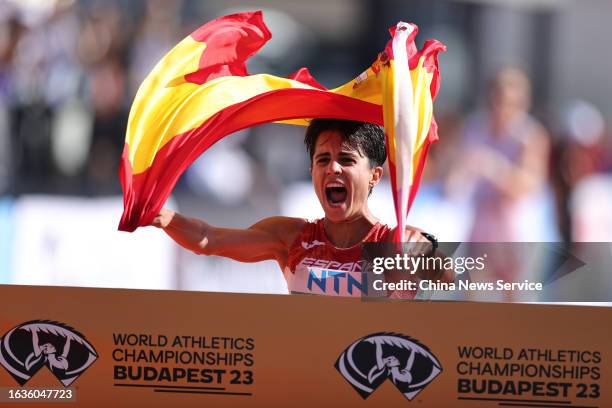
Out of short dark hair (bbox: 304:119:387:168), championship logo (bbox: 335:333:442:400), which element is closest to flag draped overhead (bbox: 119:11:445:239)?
short dark hair (bbox: 304:119:387:168)

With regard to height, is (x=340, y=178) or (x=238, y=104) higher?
(x=238, y=104)

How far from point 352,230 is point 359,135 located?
427mm

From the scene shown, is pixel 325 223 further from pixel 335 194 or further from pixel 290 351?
pixel 290 351

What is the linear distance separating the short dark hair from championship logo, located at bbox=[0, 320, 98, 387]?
1.40m

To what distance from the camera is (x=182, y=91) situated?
16.1ft

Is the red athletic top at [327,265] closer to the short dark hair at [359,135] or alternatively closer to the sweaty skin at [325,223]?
the sweaty skin at [325,223]

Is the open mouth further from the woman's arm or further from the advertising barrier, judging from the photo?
the advertising barrier

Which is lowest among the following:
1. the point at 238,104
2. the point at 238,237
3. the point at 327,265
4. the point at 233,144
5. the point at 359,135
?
the point at 327,265

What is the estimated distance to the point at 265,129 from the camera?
7328 millimetres

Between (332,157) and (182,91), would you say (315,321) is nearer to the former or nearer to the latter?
(332,157)

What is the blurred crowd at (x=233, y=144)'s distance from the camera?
6992 millimetres

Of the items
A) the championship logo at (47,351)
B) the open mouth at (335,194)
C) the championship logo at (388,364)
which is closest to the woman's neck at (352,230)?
the open mouth at (335,194)

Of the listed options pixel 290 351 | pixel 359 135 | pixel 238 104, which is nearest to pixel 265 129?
pixel 238 104

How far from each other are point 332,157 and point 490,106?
2.54 meters
